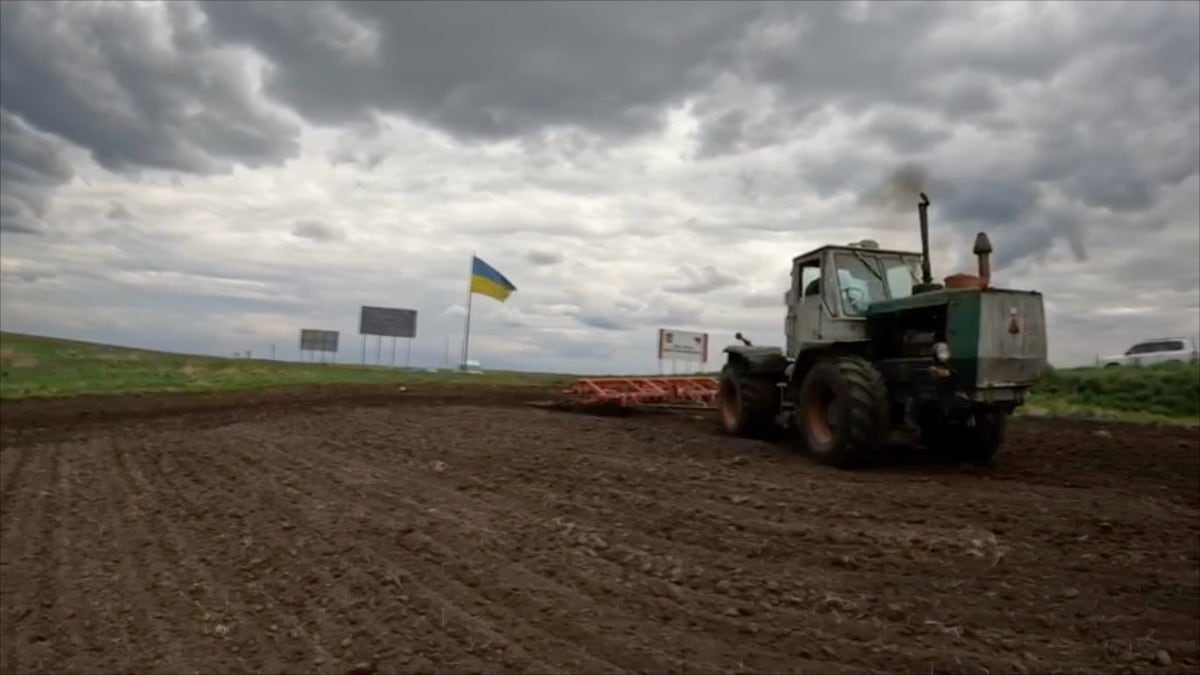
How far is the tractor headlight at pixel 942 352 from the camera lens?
8.77m

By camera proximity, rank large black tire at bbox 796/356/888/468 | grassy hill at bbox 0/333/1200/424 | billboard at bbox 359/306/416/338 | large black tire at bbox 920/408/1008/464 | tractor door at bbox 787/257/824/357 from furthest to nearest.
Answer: billboard at bbox 359/306/416/338 → grassy hill at bbox 0/333/1200/424 → tractor door at bbox 787/257/824/357 → large black tire at bbox 920/408/1008/464 → large black tire at bbox 796/356/888/468

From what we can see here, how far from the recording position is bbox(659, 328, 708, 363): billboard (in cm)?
3108

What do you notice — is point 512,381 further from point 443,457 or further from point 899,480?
point 899,480

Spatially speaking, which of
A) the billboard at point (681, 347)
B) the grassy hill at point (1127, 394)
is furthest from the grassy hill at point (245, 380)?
the billboard at point (681, 347)

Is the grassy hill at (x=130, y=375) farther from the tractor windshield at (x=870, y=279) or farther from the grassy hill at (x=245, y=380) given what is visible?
the tractor windshield at (x=870, y=279)

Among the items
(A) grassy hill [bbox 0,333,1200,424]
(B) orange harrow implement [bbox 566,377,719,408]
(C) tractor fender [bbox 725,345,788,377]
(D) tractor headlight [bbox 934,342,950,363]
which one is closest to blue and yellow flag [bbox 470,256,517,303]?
(A) grassy hill [bbox 0,333,1200,424]

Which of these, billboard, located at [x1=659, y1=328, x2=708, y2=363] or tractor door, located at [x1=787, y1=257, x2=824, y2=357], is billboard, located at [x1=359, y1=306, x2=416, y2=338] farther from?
tractor door, located at [x1=787, y1=257, x2=824, y2=357]

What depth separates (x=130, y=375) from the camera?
27.1 metres

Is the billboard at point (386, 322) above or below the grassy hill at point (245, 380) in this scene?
above

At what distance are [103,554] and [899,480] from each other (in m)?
7.33

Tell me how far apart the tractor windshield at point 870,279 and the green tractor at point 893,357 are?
15 millimetres

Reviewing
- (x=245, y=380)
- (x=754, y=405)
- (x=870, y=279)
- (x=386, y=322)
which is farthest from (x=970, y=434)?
(x=386, y=322)

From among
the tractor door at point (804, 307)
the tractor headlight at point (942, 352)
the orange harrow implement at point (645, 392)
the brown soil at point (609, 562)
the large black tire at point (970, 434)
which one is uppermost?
the tractor door at point (804, 307)

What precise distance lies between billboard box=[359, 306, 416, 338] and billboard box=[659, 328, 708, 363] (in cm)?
1477
